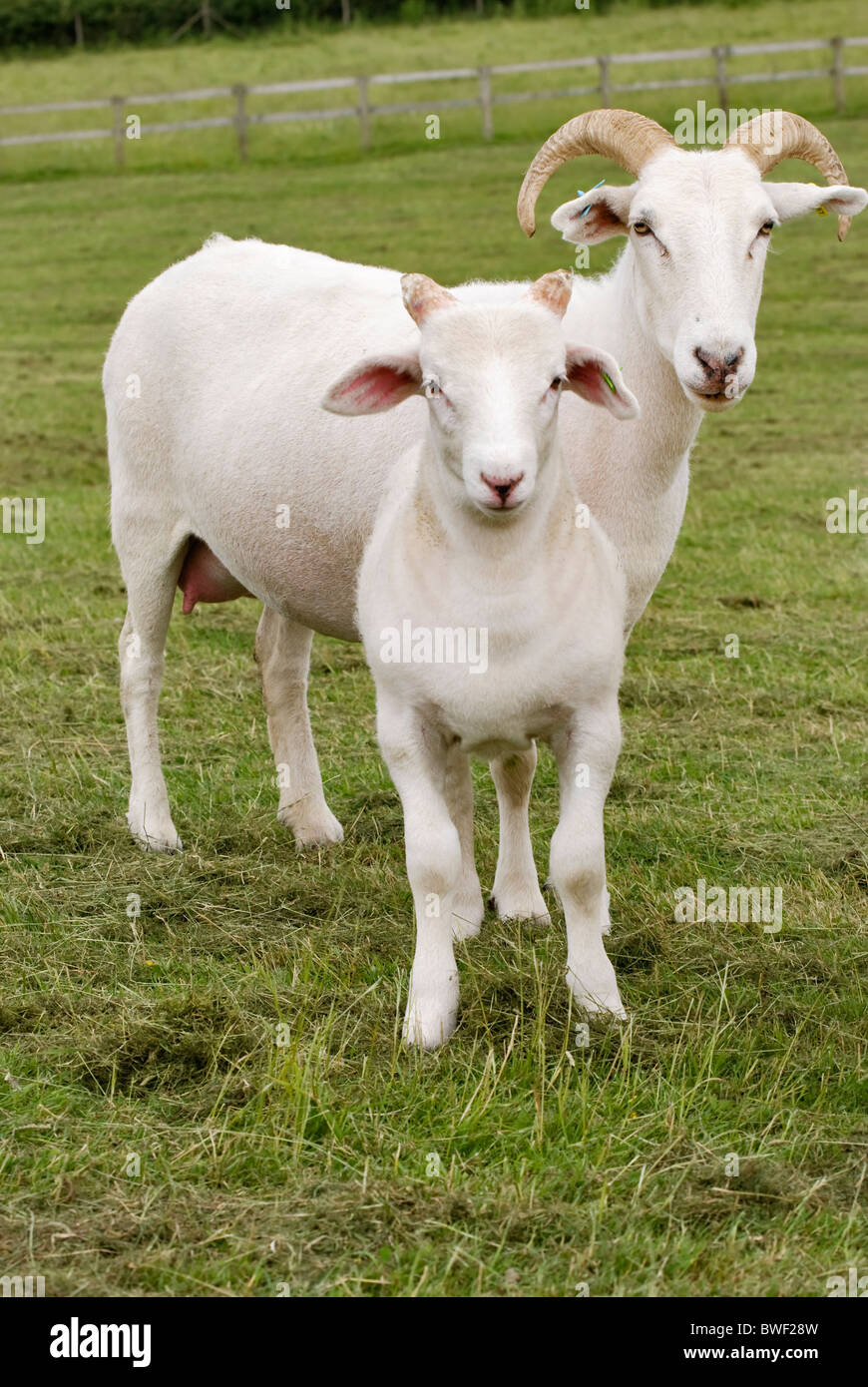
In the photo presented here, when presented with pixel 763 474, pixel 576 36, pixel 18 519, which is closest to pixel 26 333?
pixel 18 519

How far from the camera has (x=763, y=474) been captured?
11.1 metres

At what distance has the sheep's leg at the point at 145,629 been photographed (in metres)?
5.54

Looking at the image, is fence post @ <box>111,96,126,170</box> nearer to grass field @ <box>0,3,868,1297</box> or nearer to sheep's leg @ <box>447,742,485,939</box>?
grass field @ <box>0,3,868,1297</box>

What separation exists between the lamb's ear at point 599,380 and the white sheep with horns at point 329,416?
0.19m

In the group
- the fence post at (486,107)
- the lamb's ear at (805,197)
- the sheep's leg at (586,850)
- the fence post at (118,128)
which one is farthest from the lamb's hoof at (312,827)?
the fence post at (118,128)

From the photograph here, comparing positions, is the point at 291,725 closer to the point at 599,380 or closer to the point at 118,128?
the point at 599,380

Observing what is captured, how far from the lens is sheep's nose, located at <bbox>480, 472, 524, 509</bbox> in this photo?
3412mm

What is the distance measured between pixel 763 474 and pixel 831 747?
537 centimetres

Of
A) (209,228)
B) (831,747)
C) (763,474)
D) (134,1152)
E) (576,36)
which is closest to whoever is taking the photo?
(134,1152)

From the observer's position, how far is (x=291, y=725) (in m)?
5.64

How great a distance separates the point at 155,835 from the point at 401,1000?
1512 millimetres

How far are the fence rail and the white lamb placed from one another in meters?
21.7

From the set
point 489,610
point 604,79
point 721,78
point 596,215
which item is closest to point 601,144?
point 596,215

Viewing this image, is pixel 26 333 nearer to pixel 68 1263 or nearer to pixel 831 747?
pixel 831 747
